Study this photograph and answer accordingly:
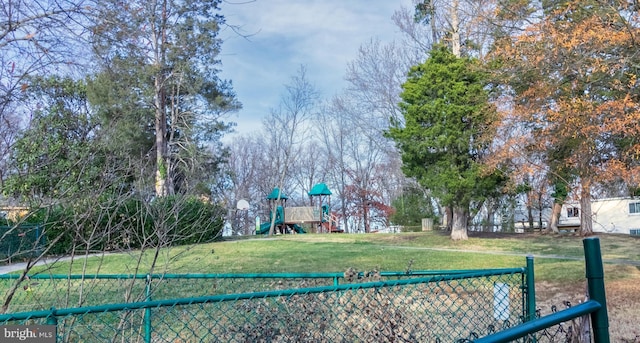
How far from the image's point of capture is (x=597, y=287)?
1.76 meters

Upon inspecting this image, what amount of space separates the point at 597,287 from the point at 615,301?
6.54m

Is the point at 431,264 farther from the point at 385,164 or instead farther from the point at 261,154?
the point at 261,154

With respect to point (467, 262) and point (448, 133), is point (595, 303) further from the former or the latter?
point (448, 133)

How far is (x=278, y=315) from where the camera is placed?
3.33m

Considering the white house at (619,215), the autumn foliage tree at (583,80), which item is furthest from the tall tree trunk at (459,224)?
the white house at (619,215)

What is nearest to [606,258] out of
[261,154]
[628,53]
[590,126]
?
[590,126]

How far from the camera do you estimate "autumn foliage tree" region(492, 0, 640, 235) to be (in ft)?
25.2

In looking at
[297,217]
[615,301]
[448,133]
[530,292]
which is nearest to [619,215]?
[297,217]

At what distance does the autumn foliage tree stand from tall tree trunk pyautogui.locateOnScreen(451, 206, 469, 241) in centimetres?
642

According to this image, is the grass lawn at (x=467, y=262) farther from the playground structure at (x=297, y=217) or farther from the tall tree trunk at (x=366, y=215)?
the tall tree trunk at (x=366, y=215)

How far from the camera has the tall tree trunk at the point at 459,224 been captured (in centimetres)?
1675

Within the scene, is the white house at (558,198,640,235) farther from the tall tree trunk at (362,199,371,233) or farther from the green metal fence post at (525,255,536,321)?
the green metal fence post at (525,255,536,321)

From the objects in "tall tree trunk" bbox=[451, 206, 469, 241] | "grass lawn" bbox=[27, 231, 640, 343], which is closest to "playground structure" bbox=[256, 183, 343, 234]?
"grass lawn" bbox=[27, 231, 640, 343]

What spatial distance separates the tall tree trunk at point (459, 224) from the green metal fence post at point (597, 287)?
15.4 m
